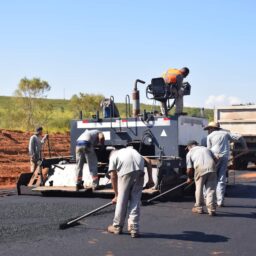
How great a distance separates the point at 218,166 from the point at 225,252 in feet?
12.8

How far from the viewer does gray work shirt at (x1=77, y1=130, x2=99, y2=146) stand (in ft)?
34.1

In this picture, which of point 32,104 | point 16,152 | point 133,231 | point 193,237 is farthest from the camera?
point 32,104

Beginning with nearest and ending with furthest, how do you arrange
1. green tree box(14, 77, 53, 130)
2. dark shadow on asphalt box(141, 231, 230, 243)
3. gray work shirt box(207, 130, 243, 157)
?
1. dark shadow on asphalt box(141, 231, 230, 243)
2. gray work shirt box(207, 130, 243, 157)
3. green tree box(14, 77, 53, 130)

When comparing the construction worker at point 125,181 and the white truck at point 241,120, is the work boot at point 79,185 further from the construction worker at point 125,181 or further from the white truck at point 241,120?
the white truck at point 241,120

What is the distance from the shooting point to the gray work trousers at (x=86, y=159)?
1034cm

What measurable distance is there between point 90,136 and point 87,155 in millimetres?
395

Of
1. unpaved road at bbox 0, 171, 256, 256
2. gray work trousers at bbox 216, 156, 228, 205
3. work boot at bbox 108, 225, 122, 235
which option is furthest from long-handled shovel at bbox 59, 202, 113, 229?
gray work trousers at bbox 216, 156, 228, 205

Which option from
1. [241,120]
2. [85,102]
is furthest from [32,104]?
[241,120]

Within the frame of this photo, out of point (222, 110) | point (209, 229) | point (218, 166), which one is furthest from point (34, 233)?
point (222, 110)

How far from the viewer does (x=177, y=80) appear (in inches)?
434

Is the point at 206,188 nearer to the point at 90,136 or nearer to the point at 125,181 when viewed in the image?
the point at 125,181

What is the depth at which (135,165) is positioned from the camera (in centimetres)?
673

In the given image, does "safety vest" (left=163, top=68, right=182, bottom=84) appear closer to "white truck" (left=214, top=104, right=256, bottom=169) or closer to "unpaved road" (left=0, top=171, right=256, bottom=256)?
"unpaved road" (left=0, top=171, right=256, bottom=256)

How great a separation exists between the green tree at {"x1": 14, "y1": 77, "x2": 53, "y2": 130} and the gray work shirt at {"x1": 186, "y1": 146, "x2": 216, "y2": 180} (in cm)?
3287
